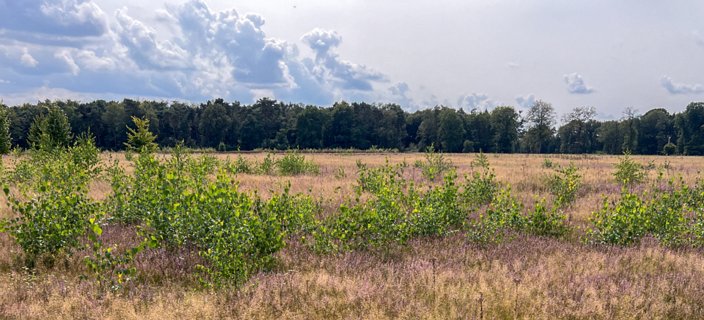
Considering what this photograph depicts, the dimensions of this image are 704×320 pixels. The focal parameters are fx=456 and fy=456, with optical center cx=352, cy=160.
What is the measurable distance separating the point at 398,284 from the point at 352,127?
9116cm

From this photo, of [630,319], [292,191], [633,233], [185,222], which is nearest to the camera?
[630,319]

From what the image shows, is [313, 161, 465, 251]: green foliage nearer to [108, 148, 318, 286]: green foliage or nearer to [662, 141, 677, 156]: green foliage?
[108, 148, 318, 286]: green foliage

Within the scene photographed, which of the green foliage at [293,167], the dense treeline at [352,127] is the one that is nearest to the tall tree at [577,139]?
the dense treeline at [352,127]

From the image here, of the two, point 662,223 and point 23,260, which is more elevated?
point 662,223

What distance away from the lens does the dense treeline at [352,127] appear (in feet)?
282

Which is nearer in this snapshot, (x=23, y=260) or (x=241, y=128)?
(x=23, y=260)

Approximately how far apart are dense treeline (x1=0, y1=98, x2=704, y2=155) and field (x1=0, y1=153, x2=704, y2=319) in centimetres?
8300

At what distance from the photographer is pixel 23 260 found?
687cm

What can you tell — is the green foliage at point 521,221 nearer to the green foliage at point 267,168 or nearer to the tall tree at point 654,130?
the green foliage at point 267,168

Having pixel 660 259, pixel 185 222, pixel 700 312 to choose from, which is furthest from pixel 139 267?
pixel 660 259

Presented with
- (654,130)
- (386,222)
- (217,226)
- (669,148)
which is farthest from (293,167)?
(654,130)

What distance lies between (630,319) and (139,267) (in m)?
6.26

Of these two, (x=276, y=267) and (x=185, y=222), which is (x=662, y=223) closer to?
(x=276, y=267)

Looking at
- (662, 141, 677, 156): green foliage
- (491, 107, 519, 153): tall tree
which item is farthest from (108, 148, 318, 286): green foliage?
(491, 107, 519, 153): tall tree
